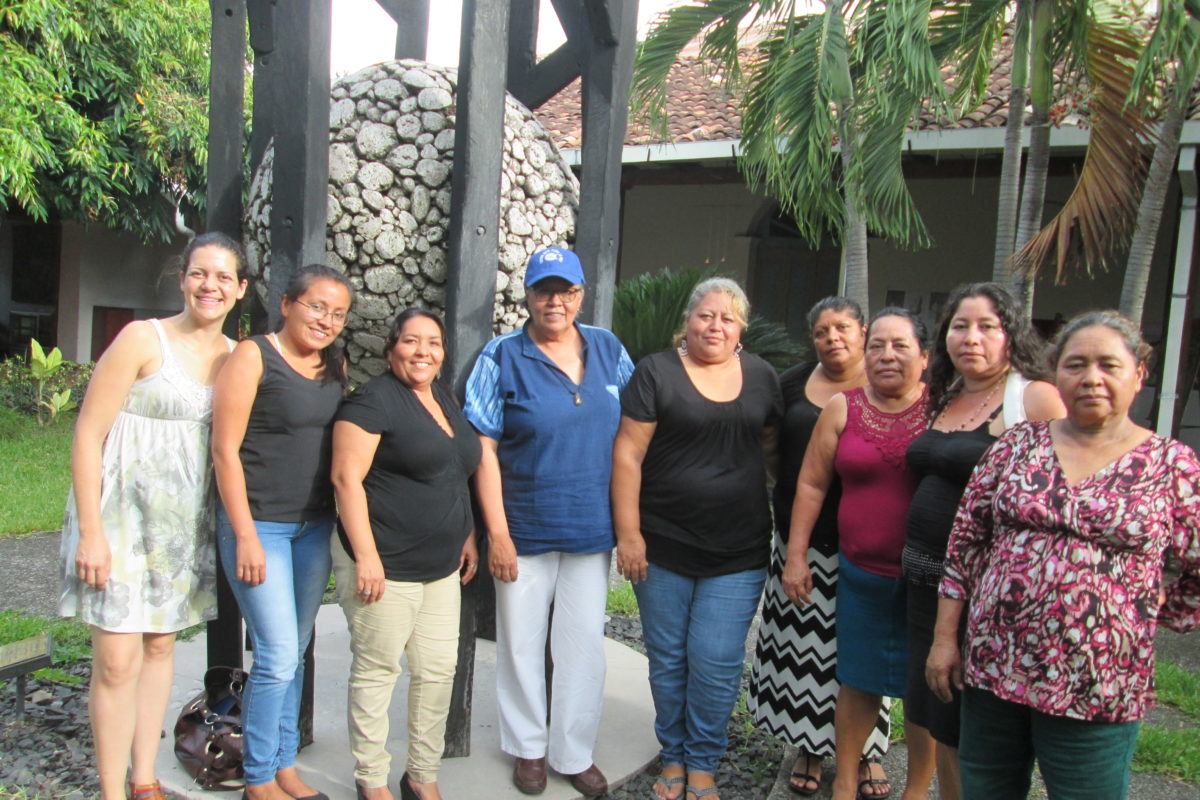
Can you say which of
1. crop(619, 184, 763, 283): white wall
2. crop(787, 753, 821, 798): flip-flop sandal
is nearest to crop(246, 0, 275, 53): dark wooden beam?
crop(787, 753, 821, 798): flip-flop sandal

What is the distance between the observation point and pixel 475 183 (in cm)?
293

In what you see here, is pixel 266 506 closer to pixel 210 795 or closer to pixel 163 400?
pixel 163 400

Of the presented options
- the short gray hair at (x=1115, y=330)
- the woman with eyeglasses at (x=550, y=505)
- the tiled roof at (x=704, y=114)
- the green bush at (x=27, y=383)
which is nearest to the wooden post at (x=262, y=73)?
the woman with eyeglasses at (x=550, y=505)

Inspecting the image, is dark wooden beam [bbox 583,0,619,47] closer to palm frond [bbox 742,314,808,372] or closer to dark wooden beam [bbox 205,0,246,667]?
dark wooden beam [bbox 205,0,246,667]

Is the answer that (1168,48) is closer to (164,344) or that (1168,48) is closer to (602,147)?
(602,147)

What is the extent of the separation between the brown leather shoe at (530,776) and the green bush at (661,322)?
4754 millimetres

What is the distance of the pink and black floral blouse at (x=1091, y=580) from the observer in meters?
2.03

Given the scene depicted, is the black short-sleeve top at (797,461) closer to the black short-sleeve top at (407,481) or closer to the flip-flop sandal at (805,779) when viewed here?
the flip-flop sandal at (805,779)

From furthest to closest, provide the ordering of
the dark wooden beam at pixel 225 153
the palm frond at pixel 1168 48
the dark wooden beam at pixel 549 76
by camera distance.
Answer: the palm frond at pixel 1168 48 < the dark wooden beam at pixel 549 76 < the dark wooden beam at pixel 225 153

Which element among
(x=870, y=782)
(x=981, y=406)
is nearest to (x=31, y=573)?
(x=870, y=782)

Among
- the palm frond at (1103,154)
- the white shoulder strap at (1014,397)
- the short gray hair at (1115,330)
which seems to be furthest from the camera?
the palm frond at (1103,154)

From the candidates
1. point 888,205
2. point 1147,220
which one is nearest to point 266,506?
point 888,205

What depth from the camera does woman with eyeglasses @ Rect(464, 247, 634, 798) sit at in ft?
9.63

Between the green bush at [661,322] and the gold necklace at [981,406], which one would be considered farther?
the green bush at [661,322]
